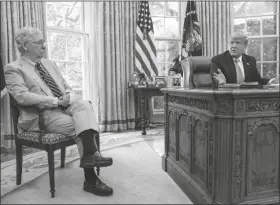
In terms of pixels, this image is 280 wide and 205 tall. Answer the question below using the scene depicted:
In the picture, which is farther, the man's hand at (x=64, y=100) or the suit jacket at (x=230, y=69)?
the suit jacket at (x=230, y=69)

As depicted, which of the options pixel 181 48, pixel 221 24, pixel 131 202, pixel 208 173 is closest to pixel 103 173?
pixel 131 202

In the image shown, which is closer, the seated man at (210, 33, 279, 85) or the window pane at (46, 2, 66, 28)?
the seated man at (210, 33, 279, 85)

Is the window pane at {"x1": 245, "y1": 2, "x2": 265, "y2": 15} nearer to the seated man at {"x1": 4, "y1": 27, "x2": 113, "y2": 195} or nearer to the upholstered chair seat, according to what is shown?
the seated man at {"x1": 4, "y1": 27, "x2": 113, "y2": 195}

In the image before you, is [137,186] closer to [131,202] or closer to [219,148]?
[131,202]

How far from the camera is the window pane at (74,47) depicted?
4.80 meters

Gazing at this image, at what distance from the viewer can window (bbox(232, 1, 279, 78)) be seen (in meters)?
5.64

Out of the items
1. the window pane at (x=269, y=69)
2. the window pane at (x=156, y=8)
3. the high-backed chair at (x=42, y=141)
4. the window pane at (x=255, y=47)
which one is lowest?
the high-backed chair at (x=42, y=141)

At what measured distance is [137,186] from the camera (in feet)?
7.93

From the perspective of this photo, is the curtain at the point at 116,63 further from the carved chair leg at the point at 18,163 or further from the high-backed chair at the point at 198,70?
the carved chair leg at the point at 18,163

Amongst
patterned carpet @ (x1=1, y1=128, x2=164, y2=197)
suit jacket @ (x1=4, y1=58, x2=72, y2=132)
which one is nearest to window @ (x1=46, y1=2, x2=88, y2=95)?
patterned carpet @ (x1=1, y1=128, x2=164, y2=197)

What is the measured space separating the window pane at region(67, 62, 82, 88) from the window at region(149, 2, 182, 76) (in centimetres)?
157

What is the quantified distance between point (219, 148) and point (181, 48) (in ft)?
12.8

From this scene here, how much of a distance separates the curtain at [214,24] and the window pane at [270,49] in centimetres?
82

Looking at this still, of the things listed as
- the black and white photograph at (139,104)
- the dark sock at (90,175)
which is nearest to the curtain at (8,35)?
the black and white photograph at (139,104)
